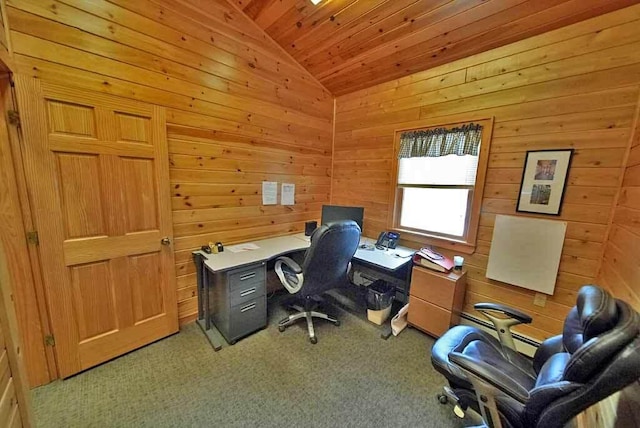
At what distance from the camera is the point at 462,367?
1.07m

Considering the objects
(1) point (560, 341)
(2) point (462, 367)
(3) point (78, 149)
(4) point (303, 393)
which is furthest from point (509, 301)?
(3) point (78, 149)

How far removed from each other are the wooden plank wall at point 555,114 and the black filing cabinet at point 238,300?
2.01 meters

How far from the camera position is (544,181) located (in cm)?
194

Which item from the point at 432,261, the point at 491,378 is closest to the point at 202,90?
the point at 432,261

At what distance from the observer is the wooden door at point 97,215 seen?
1.55m

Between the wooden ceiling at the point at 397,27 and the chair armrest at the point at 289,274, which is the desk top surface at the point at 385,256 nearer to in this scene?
the chair armrest at the point at 289,274

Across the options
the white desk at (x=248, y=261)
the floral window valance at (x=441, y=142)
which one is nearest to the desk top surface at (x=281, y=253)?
the white desk at (x=248, y=261)

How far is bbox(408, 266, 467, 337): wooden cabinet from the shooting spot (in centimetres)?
214

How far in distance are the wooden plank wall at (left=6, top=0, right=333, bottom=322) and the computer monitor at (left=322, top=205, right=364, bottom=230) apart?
349 mm

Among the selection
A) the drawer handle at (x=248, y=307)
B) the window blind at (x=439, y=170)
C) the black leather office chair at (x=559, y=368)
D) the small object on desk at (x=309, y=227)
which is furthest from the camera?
the small object on desk at (x=309, y=227)

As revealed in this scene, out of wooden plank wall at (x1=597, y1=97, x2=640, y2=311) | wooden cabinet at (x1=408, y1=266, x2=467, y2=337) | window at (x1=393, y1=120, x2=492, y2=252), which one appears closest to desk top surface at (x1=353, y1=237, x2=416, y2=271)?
wooden cabinet at (x1=408, y1=266, x2=467, y2=337)

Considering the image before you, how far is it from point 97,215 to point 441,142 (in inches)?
117

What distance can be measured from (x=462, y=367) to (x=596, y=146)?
189cm

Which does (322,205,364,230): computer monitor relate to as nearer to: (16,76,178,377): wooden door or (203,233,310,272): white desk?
(203,233,310,272): white desk
